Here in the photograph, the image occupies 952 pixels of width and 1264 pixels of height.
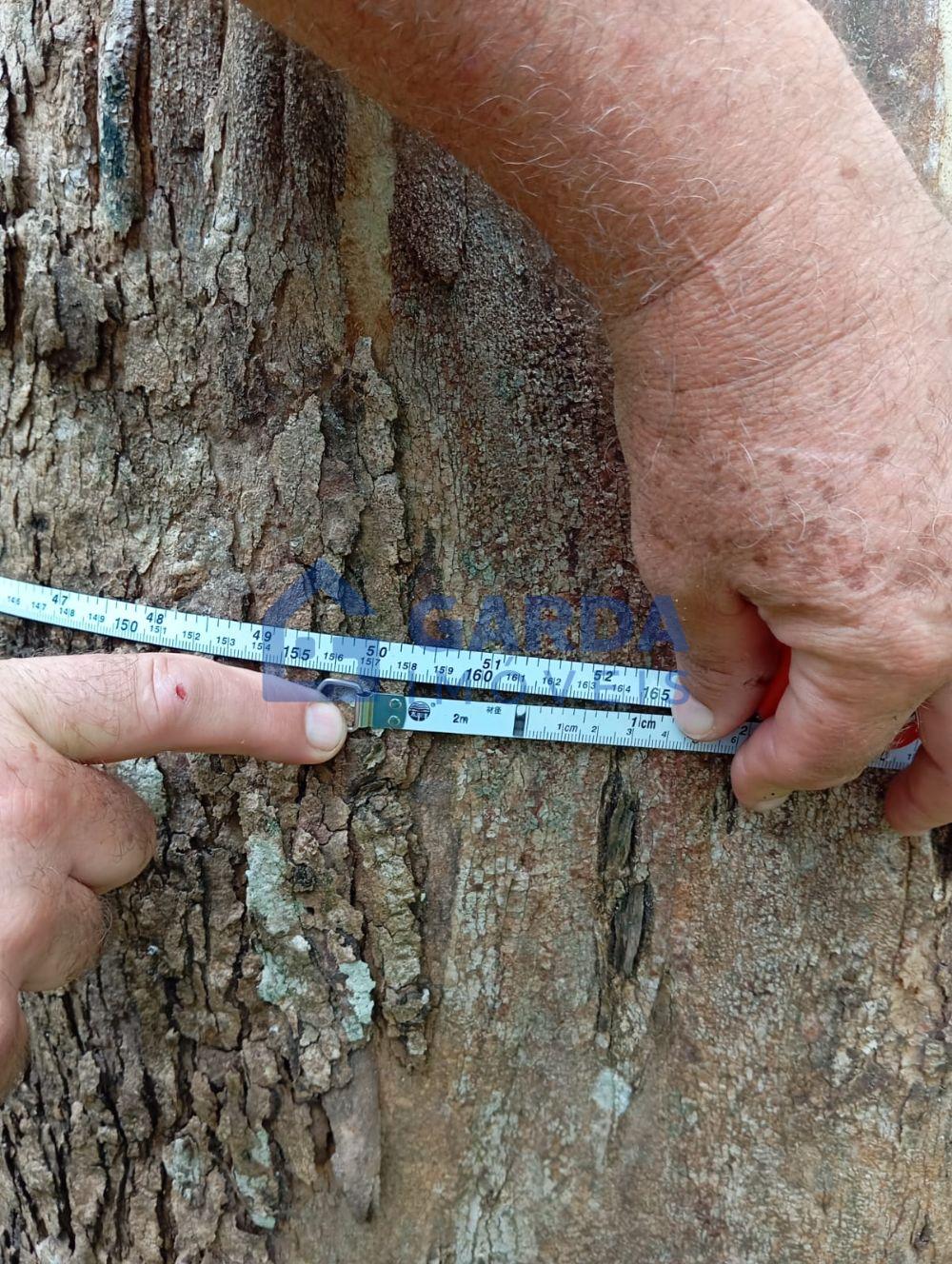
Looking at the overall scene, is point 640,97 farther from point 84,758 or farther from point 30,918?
point 30,918

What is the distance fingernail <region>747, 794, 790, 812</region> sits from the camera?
1363 mm

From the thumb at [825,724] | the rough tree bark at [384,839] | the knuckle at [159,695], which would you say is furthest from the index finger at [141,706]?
the thumb at [825,724]

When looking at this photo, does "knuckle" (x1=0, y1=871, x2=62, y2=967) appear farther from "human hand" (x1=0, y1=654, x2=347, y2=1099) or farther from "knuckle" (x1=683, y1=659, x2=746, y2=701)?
"knuckle" (x1=683, y1=659, x2=746, y2=701)

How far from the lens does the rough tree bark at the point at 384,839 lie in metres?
1.32

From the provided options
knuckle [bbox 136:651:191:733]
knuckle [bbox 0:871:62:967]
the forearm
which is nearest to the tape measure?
knuckle [bbox 136:651:191:733]

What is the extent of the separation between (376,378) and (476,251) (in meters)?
0.27

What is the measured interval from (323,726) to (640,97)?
3.10ft

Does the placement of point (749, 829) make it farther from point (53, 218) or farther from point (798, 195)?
point (53, 218)

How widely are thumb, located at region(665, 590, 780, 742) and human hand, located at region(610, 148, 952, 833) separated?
8cm

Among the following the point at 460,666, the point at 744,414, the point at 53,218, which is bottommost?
the point at 460,666

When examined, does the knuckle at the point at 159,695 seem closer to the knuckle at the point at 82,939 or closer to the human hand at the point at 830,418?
the knuckle at the point at 82,939

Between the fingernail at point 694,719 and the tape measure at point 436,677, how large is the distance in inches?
1.0

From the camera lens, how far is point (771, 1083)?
149cm

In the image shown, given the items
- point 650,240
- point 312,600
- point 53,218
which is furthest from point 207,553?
point 650,240
